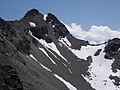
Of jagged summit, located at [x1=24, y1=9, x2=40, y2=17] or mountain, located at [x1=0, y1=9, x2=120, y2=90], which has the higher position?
jagged summit, located at [x1=24, y1=9, x2=40, y2=17]

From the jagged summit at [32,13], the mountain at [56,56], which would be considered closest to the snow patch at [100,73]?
the mountain at [56,56]

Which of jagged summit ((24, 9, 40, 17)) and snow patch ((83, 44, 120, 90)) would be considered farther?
jagged summit ((24, 9, 40, 17))

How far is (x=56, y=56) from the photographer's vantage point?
406 feet

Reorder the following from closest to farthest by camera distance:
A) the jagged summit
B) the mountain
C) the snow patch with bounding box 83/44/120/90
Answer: the mountain → the snow patch with bounding box 83/44/120/90 → the jagged summit

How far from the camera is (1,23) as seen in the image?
9431 centimetres

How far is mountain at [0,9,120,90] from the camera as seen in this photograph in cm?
7934

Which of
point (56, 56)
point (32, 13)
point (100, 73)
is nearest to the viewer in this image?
point (56, 56)

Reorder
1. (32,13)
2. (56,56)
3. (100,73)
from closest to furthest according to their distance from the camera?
(56,56) → (100,73) → (32,13)

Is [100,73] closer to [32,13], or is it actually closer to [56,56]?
[56,56]

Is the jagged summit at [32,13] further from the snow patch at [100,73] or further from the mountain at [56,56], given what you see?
the snow patch at [100,73]

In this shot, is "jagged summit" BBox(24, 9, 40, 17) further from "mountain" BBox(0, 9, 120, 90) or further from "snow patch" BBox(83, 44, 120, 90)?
"snow patch" BBox(83, 44, 120, 90)

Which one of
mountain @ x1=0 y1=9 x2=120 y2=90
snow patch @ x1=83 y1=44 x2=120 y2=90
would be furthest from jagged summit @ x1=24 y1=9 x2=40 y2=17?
snow patch @ x1=83 y1=44 x2=120 y2=90

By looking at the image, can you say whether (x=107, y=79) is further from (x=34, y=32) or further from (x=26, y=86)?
(x=26, y=86)

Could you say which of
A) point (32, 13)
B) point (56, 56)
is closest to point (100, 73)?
point (56, 56)
